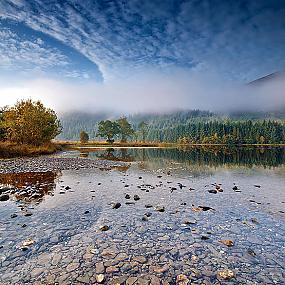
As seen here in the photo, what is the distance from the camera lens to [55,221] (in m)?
12.2

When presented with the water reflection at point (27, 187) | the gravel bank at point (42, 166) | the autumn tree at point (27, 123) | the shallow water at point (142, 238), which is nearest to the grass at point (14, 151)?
the autumn tree at point (27, 123)

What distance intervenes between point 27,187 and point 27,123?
51385 mm

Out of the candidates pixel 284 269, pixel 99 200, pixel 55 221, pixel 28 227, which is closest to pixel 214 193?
pixel 99 200

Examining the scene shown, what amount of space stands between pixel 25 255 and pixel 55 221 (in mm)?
3506

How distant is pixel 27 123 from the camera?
2574 inches

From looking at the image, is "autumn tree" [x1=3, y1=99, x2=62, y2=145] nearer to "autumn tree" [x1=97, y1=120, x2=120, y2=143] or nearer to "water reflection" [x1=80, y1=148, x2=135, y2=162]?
"water reflection" [x1=80, y1=148, x2=135, y2=162]

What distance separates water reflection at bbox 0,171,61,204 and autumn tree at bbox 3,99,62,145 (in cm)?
4446

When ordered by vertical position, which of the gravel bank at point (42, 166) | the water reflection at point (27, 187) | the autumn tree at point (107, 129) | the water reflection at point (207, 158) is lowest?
the water reflection at point (207, 158)

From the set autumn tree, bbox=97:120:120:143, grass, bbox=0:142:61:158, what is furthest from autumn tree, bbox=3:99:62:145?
autumn tree, bbox=97:120:120:143

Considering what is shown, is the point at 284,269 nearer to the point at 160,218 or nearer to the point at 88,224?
the point at 160,218

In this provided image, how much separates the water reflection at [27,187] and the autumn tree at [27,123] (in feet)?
146

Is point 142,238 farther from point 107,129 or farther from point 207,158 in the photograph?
point 107,129

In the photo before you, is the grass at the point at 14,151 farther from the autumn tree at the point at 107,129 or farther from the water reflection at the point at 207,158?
the autumn tree at the point at 107,129

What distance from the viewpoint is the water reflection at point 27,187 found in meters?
16.8
